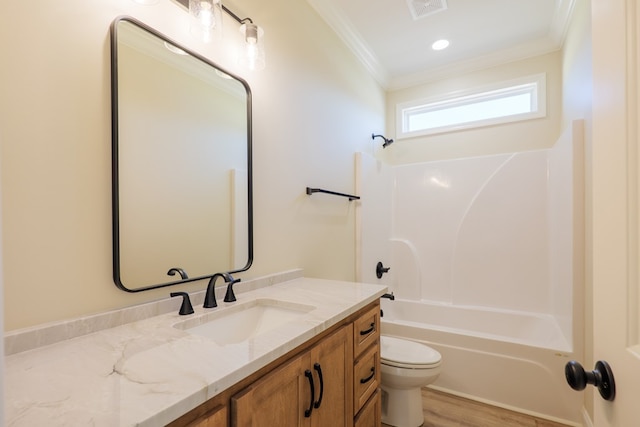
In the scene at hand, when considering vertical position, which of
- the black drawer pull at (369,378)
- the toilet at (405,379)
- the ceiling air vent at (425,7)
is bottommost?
the toilet at (405,379)

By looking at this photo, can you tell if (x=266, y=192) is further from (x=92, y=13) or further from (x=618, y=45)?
(x=618, y=45)

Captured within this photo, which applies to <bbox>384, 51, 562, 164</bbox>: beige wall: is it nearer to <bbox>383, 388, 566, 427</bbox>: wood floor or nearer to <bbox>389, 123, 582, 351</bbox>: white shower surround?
<bbox>389, 123, 582, 351</bbox>: white shower surround

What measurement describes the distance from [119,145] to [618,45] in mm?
1379

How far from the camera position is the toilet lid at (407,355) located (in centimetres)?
186

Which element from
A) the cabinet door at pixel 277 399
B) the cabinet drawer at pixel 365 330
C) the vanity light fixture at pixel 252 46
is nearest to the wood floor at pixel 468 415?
the cabinet drawer at pixel 365 330

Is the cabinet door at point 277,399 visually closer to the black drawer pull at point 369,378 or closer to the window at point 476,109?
the black drawer pull at point 369,378

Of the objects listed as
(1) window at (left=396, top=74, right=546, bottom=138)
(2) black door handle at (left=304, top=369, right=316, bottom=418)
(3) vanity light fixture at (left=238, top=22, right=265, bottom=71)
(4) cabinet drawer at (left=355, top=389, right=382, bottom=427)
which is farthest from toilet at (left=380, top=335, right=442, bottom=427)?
(1) window at (left=396, top=74, right=546, bottom=138)

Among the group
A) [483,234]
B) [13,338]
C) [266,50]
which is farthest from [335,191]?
[13,338]

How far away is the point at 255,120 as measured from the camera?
1.67 m

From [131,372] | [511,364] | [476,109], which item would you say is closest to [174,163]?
[131,372]

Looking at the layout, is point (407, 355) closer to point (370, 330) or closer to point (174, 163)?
point (370, 330)

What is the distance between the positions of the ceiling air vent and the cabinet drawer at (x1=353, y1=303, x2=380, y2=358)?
7.01 ft

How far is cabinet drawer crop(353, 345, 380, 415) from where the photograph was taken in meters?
1.32

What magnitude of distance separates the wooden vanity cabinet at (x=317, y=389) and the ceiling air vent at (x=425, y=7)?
2140mm
